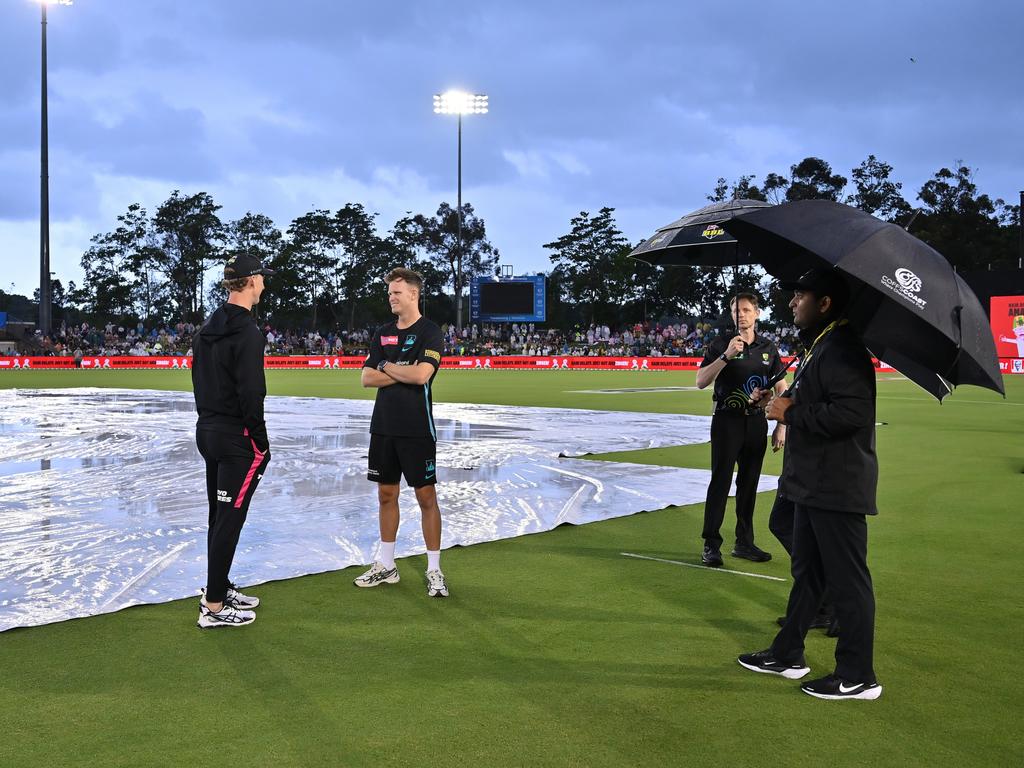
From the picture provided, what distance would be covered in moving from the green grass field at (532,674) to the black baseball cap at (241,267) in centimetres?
190

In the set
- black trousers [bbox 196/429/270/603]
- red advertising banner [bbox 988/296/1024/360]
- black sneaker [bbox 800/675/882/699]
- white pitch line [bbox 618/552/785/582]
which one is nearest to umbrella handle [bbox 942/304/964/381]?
black sneaker [bbox 800/675/882/699]

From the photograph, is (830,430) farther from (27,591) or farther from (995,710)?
(27,591)

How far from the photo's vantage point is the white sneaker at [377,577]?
5766mm

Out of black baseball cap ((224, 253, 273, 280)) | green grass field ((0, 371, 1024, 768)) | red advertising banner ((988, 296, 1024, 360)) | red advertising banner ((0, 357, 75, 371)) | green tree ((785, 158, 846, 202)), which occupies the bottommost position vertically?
green grass field ((0, 371, 1024, 768))

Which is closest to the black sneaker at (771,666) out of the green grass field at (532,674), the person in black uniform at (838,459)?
the green grass field at (532,674)

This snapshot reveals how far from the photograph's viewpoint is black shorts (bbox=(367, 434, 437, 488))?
5.56 meters

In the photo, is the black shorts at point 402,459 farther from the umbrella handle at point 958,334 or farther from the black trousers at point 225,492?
the umbrella handle at point 958,334

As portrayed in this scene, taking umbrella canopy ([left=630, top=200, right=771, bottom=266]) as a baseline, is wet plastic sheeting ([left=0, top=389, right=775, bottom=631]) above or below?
below

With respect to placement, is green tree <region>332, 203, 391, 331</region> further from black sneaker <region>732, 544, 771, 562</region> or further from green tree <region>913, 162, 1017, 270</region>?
black sneaker <region>732, 544, 771, 562</region>

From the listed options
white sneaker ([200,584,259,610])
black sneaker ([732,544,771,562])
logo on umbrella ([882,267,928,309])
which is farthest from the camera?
black sneaker ([732,544,771,562])

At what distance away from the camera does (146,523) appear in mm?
7344

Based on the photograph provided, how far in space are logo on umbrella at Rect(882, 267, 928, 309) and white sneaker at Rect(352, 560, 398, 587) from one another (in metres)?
3.55

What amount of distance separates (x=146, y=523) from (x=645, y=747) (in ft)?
16.9

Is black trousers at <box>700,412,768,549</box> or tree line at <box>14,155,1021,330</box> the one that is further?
tree line at <box>14,155,1021,330</box>
